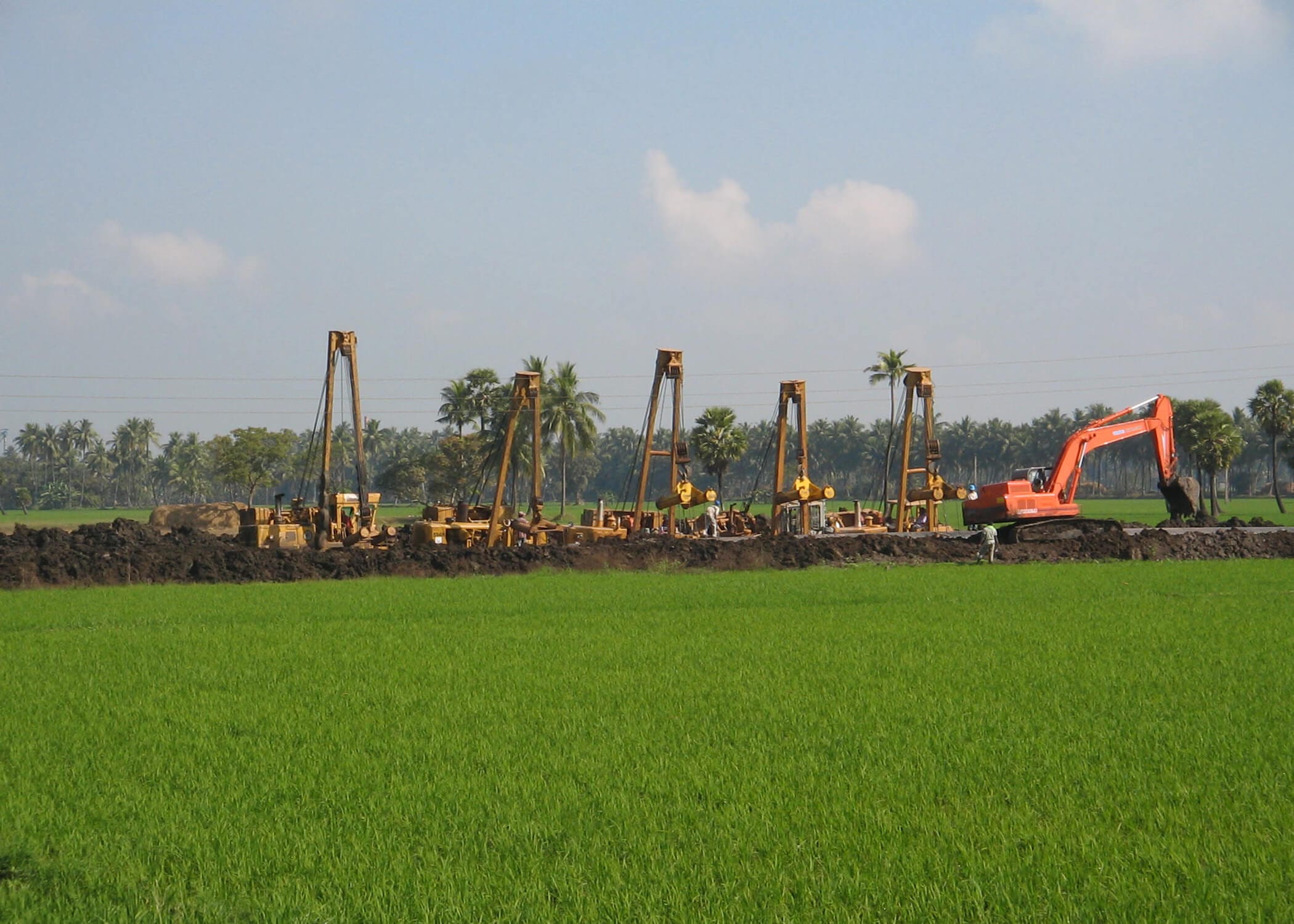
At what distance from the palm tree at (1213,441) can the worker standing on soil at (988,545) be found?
49.9 m

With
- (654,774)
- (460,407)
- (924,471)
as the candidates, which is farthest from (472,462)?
(654,774)

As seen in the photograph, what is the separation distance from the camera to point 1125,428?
4472 centimetres

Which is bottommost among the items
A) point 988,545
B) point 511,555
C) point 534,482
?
point 511,555

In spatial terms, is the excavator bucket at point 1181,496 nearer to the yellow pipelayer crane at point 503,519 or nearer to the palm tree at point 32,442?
the yellow pipelayer crane at point 503,519

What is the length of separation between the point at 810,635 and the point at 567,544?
2577 cm

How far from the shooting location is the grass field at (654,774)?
752 cm

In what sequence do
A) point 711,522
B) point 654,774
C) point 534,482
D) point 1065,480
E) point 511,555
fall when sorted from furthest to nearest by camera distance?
1. point 711,522
2. point 534,482
3. point 1065,480
4. point 511,555
5. point 654,774

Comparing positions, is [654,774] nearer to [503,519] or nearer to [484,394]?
[503,519]

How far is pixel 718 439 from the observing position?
85000 millimetres

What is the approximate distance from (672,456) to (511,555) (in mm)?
9387

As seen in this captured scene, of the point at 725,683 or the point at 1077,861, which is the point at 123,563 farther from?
the point at 1077,861

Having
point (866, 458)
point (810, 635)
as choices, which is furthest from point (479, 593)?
point (866, 458)

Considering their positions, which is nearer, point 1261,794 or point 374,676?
point 1261,794

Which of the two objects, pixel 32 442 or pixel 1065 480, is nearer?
pixel 1065 480
